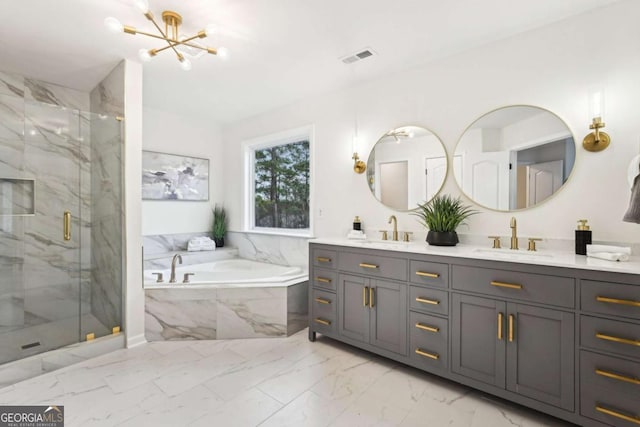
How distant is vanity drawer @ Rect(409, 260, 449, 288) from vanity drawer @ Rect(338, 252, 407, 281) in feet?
0.22

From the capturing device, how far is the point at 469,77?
95.9 inches

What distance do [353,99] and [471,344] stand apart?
2393 millimetres

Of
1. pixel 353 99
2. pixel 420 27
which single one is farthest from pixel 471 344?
pixel 353 99

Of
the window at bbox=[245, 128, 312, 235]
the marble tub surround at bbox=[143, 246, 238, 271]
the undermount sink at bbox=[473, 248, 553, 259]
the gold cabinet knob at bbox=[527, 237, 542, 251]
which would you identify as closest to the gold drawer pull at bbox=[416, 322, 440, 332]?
the undermount sink at bbox=[473, 248, 553, 259]

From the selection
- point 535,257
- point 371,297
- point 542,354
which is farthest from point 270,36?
point 542,354

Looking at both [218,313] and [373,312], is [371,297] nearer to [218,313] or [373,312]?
[373,312]

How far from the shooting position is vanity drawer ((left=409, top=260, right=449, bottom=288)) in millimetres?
2021

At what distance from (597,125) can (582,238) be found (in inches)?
27.7

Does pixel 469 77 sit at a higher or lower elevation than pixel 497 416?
higher

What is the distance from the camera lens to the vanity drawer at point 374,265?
2.23 m

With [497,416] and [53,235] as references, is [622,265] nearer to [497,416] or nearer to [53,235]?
[497,416]

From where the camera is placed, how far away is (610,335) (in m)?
1.50

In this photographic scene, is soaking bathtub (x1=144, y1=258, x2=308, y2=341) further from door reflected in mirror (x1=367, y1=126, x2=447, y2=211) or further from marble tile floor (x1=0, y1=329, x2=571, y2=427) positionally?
door reflected in mirror (x1=367, y1=126, x2=447, y2=211)

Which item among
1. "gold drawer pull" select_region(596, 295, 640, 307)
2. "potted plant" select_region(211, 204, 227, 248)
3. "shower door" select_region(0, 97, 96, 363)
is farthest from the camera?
"potted plant" select_region(211, 204, 227, 248)
